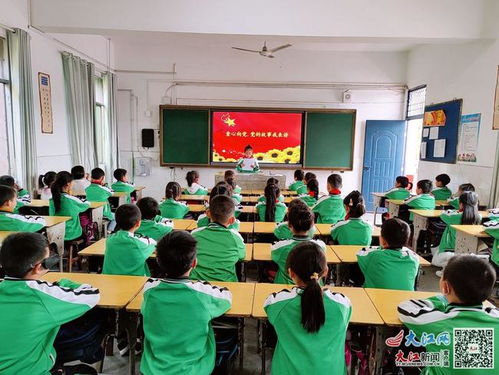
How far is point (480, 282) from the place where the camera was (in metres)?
1.27

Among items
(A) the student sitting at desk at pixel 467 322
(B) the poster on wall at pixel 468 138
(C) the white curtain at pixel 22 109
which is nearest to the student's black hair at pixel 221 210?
(A) the student sitting at desk at pixel 467 322

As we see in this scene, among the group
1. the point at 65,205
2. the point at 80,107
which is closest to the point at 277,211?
the point at 65,205

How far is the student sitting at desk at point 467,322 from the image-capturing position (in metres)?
1.25

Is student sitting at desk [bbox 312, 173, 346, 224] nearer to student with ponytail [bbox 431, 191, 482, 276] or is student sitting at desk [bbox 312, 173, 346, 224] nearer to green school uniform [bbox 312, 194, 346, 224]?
green school uniform [bbox 312, 194, 346, 224]

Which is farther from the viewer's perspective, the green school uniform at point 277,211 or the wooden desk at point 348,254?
the green school uniform at point 277,211

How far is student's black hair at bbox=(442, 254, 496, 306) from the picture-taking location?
1.27m

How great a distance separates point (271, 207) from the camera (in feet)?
12.3

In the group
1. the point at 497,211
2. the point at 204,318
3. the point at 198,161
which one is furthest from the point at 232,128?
the point at 204,318

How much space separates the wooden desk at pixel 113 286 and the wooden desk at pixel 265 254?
2.70ft

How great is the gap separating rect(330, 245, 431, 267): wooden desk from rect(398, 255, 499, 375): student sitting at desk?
42.2 inches

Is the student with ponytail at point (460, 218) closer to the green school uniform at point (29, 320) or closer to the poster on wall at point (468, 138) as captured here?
the poster on wall at point (468, 138)

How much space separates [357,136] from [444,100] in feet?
6.90

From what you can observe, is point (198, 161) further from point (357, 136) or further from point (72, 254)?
point (72, 254)

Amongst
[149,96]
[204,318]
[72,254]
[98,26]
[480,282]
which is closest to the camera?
[480,282]
